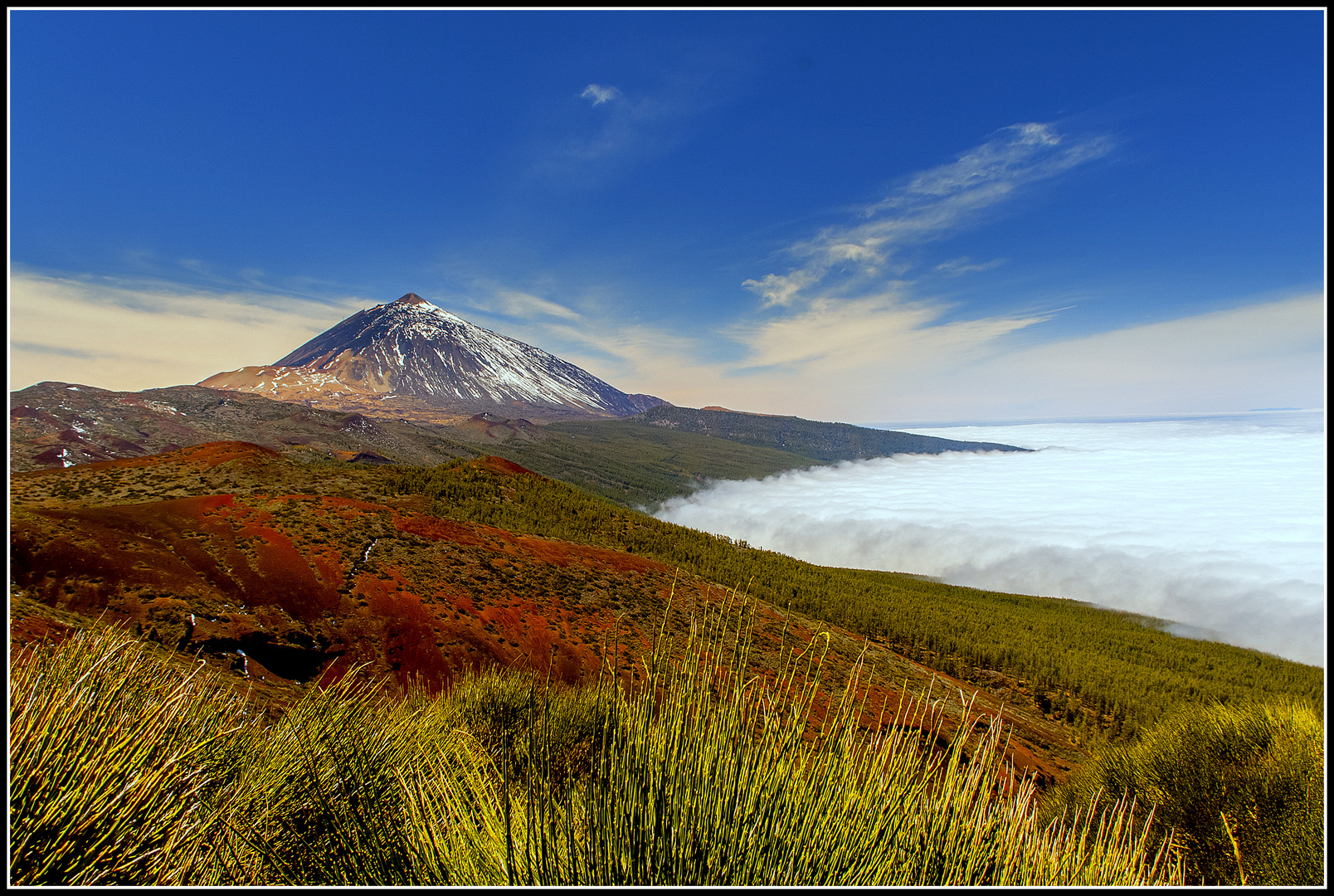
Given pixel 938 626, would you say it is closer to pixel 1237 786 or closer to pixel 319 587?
pixel 1237 786

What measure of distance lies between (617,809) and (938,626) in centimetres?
7617

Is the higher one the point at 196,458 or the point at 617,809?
the point at 617,809

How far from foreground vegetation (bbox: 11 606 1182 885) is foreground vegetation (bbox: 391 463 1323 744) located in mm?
40759

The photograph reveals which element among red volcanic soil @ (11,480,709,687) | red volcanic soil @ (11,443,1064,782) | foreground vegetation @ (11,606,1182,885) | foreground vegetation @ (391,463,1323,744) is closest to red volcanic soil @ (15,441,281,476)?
red volcanic soil @ (11,443,1064,782)

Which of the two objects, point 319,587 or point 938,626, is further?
point 938,626

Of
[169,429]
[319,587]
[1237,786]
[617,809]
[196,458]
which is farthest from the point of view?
[169,429]

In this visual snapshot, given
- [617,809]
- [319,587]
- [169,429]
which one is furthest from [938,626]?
[169,429]

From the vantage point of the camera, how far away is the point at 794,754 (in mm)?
2207

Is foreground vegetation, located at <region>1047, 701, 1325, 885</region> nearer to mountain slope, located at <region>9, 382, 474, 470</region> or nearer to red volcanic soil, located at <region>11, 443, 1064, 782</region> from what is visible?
red volcanic soil, located at <region>11, 443, 1064, 782</region>

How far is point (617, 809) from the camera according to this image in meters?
2.02

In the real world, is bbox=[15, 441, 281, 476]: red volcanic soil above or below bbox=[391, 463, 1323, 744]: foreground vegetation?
above

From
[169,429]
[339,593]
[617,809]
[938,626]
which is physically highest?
[617,809]

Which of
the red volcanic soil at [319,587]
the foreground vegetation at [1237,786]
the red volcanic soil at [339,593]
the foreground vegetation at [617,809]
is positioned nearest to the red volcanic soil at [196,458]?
the red volcanic soil at [339,593]

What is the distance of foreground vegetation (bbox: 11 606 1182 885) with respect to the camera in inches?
80.2
